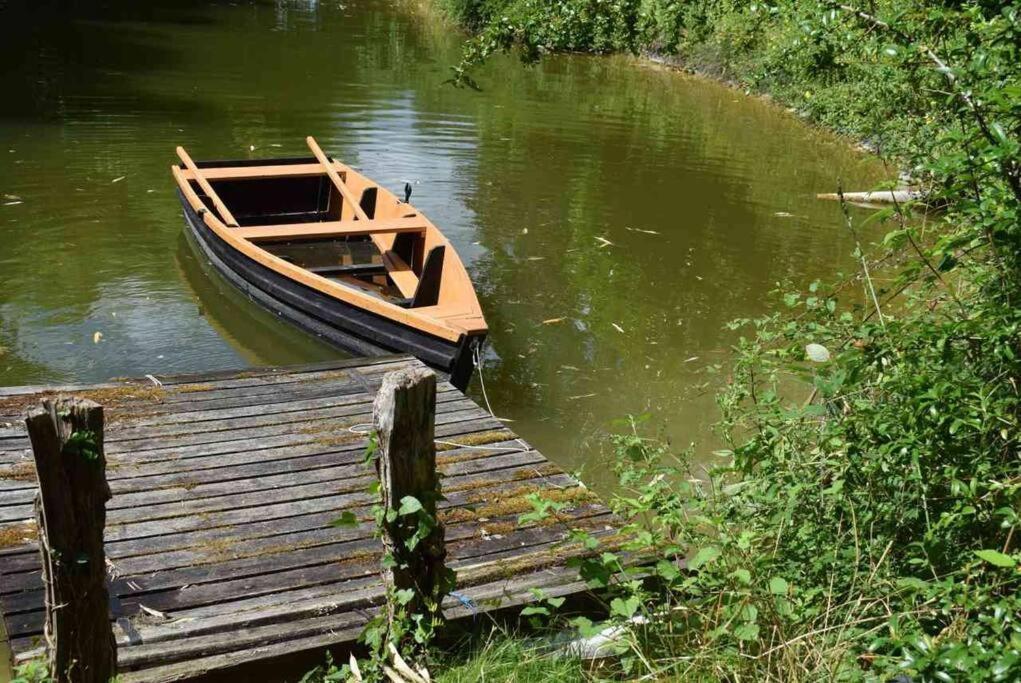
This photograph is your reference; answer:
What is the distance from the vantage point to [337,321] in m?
8.43

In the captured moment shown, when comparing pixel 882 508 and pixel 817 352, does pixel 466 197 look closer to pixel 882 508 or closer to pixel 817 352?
pixel 817 352

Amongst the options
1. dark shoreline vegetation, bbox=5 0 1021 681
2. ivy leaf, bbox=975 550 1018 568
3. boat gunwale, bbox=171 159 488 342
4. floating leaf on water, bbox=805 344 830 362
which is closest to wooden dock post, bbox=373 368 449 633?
dark shoreline vegetation, bbox=5 0 1021 681

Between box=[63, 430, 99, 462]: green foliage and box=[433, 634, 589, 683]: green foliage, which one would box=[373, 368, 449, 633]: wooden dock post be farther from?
box=[63, 430, 99, 462]: green foliage

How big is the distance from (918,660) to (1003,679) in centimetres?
21

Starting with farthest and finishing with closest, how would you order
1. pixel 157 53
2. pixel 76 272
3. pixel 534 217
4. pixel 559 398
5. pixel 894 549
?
pixel 157 53 → pixel 534 217 → pixel 76 272 → pixel 559 398 → pixel 894 549

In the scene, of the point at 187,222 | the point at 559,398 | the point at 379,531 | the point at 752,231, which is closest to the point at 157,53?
the point at 187,222

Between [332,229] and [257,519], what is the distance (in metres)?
4.28

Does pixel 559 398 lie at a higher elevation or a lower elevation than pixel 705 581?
lower

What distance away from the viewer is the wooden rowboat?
25.5 feet

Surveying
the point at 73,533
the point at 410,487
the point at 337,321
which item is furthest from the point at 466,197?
the point at 73,533

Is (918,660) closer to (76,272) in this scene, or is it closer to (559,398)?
(559,398)

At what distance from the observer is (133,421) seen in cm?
647

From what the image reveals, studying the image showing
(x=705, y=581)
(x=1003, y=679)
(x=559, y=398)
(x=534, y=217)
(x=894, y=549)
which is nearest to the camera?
(x=1003, y=679)

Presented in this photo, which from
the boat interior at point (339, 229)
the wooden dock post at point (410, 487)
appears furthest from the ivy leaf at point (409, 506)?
the boat interior at point (339, 229)
